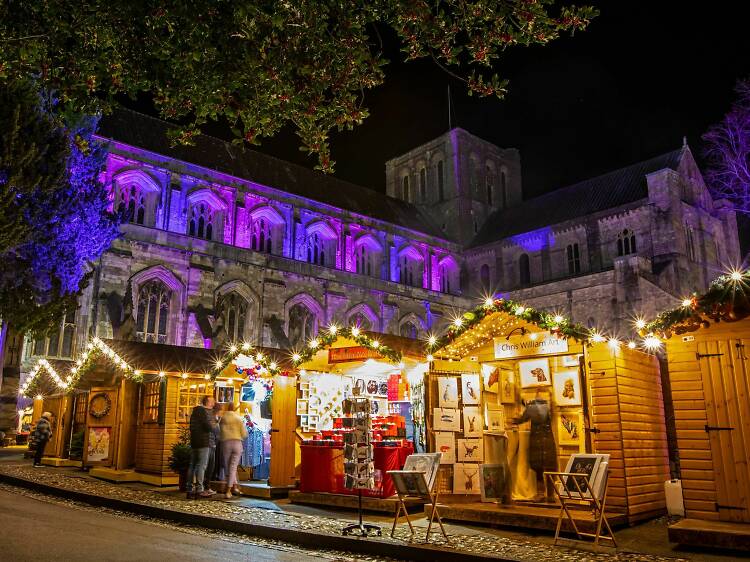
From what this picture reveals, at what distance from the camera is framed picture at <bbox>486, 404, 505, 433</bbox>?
407 inches

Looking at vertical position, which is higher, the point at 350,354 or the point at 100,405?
the point at 350,354

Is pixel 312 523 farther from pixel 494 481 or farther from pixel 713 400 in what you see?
pixel 713 400

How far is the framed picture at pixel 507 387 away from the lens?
1055cm

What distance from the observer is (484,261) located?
42.7 m

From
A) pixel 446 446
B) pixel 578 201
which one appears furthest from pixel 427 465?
pixel 578 201

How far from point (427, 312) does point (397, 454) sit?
28.2m

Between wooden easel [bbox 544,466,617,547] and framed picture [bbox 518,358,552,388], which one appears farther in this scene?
framed picture [bbox 518,358,552,388]

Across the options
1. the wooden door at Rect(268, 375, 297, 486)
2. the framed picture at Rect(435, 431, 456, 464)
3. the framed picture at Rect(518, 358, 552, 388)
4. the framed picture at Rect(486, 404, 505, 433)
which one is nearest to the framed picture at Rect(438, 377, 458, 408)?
the framed picture at Rect(435, 431, 456, 464)

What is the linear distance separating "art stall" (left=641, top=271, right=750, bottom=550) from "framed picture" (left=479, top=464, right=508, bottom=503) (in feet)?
8.14

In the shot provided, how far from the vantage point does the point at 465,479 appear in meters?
9.61

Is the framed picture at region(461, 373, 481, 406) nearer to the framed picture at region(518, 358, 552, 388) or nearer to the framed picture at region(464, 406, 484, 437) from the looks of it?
the framed picture at region(464, 406, 484, 437)

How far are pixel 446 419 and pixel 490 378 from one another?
115cm

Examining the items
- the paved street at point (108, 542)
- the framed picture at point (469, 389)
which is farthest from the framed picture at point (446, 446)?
the paved street at point (108, 542)

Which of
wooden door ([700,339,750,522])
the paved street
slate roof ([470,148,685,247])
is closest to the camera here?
the paved street
